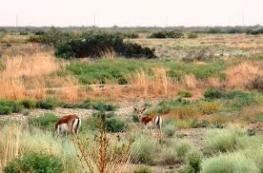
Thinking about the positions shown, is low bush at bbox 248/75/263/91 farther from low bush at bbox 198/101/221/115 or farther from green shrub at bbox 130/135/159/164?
green shrub at bbox 130/135/159/164

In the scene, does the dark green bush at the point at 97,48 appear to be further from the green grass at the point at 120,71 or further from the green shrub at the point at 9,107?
the green shrub at the point at 9,107

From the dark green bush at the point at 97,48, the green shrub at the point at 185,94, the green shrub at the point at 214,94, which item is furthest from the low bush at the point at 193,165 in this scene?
the dark green bush at the point at 97,48

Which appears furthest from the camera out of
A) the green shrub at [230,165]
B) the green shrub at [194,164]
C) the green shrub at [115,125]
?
the green shrub at [115,125]

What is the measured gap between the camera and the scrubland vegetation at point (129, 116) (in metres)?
10.5

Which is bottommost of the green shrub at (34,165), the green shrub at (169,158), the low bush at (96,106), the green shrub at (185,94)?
the green shrub at (185,94)

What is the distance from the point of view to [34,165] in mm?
9242

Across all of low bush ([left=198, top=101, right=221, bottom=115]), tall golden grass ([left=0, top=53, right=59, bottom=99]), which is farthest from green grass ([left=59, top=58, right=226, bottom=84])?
low bush ([left=198, top=101, right=221, bottom=115])

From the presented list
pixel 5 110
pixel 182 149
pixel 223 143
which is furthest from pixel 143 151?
pixel 5 110

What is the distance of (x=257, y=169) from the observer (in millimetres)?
10961

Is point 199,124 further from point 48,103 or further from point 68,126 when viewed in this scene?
point 48,103

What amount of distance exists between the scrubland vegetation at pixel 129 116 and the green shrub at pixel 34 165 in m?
0.01

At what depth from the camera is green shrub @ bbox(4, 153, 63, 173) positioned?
360 inches

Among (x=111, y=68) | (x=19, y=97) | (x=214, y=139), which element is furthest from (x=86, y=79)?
(x=214, y=139)

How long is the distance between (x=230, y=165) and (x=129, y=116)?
10.6m
